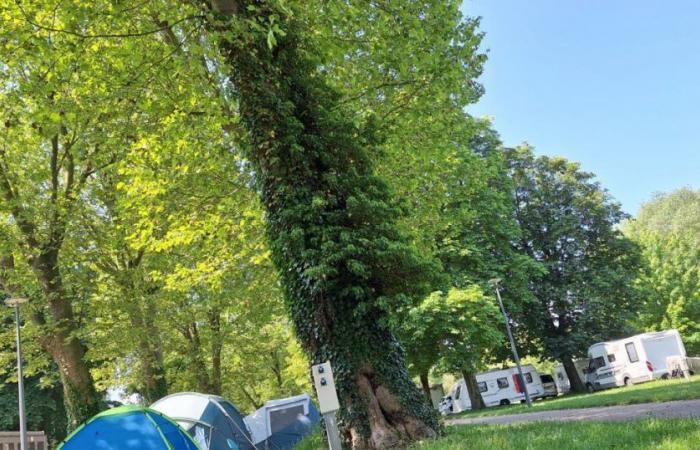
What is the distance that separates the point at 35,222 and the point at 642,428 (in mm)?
14900

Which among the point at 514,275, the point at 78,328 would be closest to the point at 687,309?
the point at 514,275

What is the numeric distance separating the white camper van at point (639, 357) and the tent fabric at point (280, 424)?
50.0 ft

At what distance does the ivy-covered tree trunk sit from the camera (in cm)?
745

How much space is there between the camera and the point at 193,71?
31.9ft

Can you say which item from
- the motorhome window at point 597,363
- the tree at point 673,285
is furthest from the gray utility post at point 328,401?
the tree at point 673,285

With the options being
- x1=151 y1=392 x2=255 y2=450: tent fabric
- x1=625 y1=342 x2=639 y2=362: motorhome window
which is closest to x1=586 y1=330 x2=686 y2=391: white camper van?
x1=625 y1=342 x2=639 y2=362: motorhome window

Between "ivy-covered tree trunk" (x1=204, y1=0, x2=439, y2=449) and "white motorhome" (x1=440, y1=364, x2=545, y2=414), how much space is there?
2489 centimetres

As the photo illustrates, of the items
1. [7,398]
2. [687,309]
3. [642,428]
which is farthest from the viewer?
[687,309]

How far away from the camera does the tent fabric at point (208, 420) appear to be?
40.0 ft

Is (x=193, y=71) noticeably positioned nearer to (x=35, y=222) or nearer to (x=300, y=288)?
(x=300, y=288)

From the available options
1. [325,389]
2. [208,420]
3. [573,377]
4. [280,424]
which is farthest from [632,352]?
[325,389]

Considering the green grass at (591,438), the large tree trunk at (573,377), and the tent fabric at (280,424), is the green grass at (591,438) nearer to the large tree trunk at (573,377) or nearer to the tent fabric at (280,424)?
the tent fabric at (280,424)

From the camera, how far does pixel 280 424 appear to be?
18.0m

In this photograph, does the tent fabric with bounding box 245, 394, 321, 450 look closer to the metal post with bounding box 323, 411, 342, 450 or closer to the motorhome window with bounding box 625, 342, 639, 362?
the metal post with bounding box 323, 411, 342, 450
